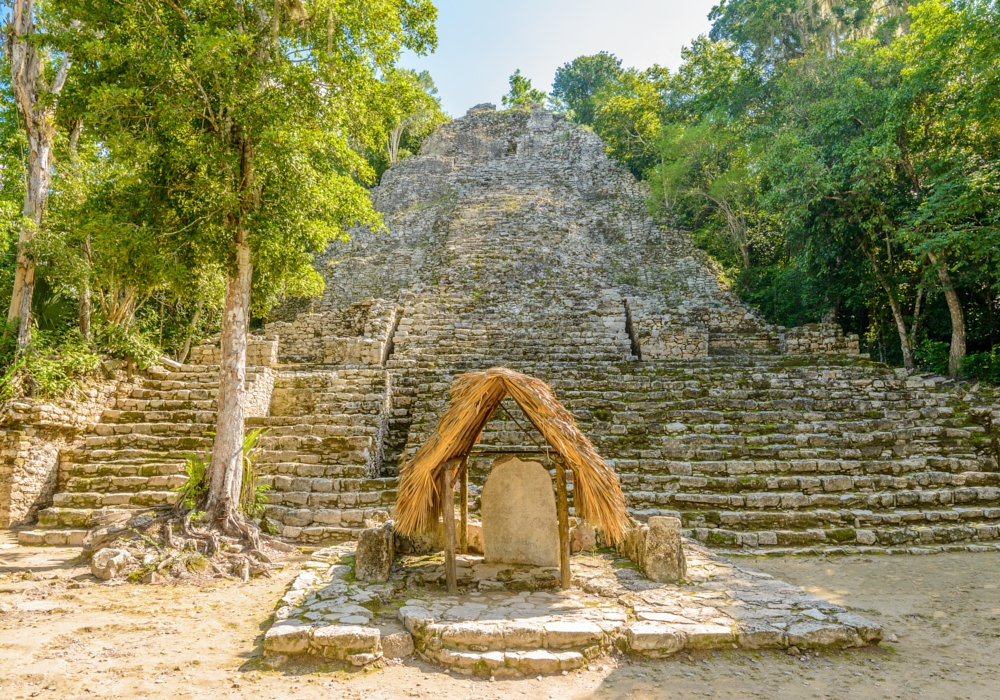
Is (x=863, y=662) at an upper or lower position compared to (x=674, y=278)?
lower

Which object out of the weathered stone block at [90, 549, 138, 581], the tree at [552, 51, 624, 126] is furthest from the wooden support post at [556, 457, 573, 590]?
the tree at [552, 51, 624, 126]

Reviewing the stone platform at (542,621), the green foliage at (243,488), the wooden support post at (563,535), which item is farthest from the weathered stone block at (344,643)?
the green foliage at (243,488)

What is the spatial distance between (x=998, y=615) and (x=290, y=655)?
5.25 metres

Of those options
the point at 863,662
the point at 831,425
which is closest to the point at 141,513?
the point at 863,662

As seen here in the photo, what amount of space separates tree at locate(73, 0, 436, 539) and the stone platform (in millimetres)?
2486

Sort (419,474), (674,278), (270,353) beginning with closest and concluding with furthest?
(419,474), (270,353), (674,278)

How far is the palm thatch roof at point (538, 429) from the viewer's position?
4.28 meters

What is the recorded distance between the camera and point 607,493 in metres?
4.35

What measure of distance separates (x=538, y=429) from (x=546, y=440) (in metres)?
0.11

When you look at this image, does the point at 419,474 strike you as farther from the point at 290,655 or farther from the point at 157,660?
the point at 157,660

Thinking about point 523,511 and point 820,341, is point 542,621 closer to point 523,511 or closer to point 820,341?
point 523,511

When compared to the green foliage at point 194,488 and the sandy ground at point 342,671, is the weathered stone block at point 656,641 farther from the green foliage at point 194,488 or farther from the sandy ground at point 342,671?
the green foliage at point 194,488

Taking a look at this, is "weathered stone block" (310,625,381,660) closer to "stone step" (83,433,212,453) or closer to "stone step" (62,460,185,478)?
"stone step" (62,460,185,478)

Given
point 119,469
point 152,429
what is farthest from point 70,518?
point 152,429
